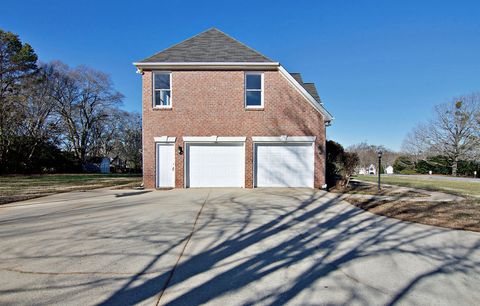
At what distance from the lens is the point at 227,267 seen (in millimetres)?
3492

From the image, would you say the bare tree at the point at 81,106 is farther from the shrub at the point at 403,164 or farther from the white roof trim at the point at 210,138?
the shrub at the point at 403,164

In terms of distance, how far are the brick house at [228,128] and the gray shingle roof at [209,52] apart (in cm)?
9

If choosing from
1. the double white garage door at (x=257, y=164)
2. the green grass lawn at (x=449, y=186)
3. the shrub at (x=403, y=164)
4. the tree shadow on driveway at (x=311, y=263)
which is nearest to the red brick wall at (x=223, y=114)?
the double white garage door at (x=257, y=164)

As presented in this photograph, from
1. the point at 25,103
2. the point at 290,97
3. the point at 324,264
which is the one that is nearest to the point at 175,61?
the point at 290,97

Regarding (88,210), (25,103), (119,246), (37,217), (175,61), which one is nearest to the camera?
(119,246)

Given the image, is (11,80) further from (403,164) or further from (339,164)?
(403,164)

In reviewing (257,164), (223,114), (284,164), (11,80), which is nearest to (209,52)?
(223,114)

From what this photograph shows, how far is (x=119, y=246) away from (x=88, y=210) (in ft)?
12.4

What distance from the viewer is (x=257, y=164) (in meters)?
11.7

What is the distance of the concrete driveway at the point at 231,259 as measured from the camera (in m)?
2.81

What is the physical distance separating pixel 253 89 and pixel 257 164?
12.6 ft

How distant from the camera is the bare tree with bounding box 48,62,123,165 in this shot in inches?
1223

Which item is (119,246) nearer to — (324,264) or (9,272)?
(9,272)

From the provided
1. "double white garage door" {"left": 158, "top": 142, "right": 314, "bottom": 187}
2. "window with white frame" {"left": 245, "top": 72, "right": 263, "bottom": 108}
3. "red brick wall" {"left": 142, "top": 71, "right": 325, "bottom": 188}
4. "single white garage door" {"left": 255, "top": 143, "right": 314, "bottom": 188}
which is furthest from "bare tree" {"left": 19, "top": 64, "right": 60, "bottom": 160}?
"single white garage door" {"left": 255, "top": 143, "right": 314, "bottom": 188}
